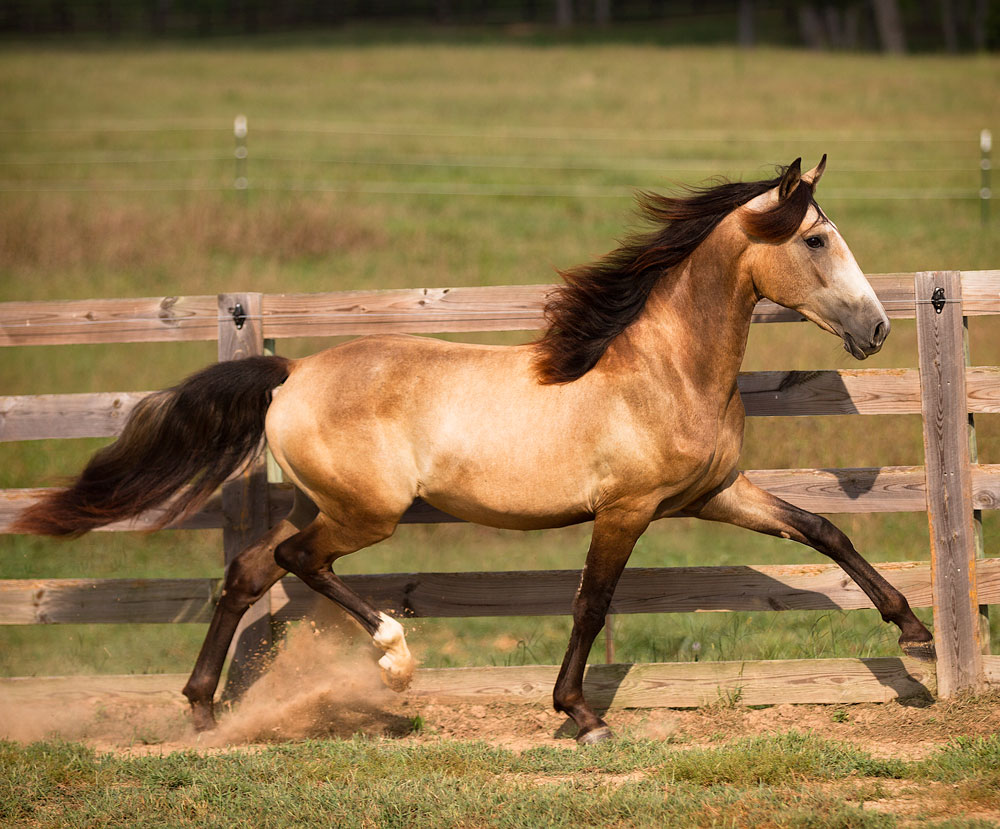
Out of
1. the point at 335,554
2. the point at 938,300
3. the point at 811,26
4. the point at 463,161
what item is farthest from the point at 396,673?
the point at 811,26

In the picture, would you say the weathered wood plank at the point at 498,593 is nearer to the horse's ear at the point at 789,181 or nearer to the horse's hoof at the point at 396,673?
the horse's hoof at the point at 396,673

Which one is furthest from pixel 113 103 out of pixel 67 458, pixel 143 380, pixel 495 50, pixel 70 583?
pixel 70 583

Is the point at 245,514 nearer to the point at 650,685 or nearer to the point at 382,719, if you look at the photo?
the point at 382,719

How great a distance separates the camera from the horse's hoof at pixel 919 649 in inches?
185

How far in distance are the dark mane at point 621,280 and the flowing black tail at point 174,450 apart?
1.36 m

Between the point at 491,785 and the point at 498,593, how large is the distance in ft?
4.72

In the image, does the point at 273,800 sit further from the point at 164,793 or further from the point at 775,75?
the point at 775,75

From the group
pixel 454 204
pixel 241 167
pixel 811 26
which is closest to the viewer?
pixel 454 204

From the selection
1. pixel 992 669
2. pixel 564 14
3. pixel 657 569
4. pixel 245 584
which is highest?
pixel 564 14

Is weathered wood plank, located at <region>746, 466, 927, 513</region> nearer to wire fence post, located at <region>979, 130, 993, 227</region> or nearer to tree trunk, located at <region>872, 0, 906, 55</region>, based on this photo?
wire fence post, located at <region>979, 130, 993, 227</region>

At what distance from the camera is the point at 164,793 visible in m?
4.05

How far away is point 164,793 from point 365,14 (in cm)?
5552

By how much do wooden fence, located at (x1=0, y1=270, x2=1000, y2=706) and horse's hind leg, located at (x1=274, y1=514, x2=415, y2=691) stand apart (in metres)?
0.52

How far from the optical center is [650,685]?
5.27 meters
